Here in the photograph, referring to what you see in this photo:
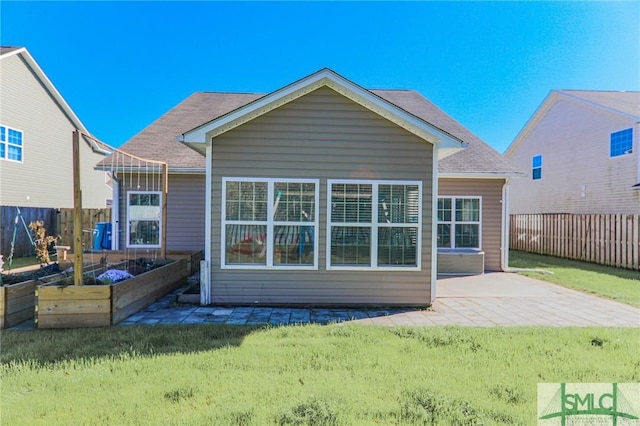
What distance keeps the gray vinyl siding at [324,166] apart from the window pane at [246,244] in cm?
19

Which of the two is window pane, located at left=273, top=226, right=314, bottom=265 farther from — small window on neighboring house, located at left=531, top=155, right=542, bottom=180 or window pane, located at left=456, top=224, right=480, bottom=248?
small window on neighboring house, located at left=531, top=155, right=542, bottom=180

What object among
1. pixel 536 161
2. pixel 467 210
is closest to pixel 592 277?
pixel 467 210

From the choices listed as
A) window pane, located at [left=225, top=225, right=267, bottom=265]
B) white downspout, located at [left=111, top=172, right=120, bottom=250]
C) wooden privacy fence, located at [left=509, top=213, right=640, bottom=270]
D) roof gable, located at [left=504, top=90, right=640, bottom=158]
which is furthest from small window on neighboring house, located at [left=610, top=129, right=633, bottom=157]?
white downspout, located at [left=111, top=172, right=120, bottom=250]

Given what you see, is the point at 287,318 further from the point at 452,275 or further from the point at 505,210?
the point at 505,210

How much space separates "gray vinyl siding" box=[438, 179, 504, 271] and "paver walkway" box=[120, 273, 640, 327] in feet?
9.76

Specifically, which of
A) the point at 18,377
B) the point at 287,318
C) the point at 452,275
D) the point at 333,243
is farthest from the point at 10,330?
the point at 452,275

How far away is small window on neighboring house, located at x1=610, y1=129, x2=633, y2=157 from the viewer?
1325 cm

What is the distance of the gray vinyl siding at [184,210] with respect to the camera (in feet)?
32.1

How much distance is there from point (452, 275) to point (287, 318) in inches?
230

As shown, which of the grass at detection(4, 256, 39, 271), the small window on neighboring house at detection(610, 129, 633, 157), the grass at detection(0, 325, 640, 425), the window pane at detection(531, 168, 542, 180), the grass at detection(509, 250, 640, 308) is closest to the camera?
the grass at detection(0, 325, 640, 425)

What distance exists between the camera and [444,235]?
10.0m

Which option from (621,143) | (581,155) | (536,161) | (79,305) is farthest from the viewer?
(536,161)

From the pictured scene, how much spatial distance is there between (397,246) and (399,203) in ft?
2.68

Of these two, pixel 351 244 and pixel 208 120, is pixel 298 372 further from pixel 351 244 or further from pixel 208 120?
pixel 208 120
